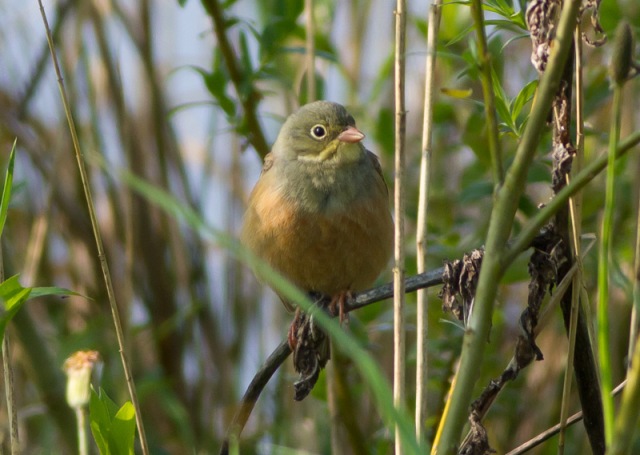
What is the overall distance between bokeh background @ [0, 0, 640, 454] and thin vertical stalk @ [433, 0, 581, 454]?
6.87 feet

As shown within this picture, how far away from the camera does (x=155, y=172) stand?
4.55m

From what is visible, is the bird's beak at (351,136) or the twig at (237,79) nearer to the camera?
the twig at (237,79)

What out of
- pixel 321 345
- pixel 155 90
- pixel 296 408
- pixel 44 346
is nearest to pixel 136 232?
pixel 155 90

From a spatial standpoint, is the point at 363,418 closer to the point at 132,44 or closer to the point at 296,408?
the point at 296,408

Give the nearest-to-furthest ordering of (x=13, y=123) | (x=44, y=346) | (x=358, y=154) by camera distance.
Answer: (x=44, y=346)
(x=358, y=154)
(x=13, y=123)

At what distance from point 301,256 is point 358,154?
478mm

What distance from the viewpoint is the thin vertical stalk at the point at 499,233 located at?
4.72 feet

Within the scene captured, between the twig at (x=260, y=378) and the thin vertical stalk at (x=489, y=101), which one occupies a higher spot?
the thin vertical stalk at (x=489, y=101)

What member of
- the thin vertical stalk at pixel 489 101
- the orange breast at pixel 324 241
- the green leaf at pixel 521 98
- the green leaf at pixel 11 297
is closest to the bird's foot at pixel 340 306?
the orange breast at pixel 324 241

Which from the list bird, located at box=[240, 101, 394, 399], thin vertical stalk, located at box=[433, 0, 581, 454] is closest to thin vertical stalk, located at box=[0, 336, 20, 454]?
thin vertical stalk, located at box=[433, 0, 581, 454]

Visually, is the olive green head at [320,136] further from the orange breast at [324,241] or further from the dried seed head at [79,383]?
the dried seed head at [79,383]

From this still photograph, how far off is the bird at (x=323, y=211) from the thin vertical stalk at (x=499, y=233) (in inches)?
65.8

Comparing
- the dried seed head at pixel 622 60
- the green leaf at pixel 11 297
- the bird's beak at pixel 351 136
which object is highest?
the dried seed head at pixel 622 60

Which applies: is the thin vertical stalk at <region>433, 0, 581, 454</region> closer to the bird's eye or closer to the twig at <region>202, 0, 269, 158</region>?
the twig at <region>202, 0, 269, 158</region>
